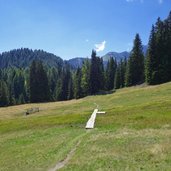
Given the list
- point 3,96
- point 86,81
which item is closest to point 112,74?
point 86,81

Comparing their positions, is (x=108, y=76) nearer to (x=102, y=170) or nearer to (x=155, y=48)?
(x=155, y=48)

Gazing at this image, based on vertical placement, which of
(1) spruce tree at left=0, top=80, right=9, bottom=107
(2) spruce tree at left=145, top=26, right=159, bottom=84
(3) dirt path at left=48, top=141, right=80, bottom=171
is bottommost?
(3) dirt path at left=48, top=141, right=80, bottom=171

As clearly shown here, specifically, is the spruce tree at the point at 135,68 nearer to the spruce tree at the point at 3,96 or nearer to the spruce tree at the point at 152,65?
the spruce tree at the point at 152,65

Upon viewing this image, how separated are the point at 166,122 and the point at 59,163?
18.5 metres

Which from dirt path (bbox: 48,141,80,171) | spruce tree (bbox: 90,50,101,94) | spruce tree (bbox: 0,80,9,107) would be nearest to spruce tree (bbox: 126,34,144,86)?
spruce tree (bbox: 90,50,101,94)

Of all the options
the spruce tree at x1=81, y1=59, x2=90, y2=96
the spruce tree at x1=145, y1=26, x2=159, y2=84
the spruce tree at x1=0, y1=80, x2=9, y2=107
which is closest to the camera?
the spruce tree at x1=145, y1=26, x2=159, y2=84

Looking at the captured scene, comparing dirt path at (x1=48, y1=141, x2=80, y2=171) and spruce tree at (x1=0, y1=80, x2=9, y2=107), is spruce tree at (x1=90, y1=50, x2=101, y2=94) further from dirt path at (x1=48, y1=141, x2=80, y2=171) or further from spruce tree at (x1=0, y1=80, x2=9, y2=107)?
dirt path at (x1=48, y1=141, x2=80, y2=171)

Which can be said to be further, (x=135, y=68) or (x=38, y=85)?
(x=38, y=85)

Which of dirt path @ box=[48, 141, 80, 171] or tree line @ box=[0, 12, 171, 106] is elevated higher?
tree line @ box=[0, 12, 171, 106]

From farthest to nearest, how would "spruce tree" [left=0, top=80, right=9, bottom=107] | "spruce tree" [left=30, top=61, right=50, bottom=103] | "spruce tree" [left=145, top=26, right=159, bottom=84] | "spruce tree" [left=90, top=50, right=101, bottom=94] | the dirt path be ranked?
"spruce tree" [left=0, top=80, right=9, bottom=107] → "spruce tree" [left=30, top=61, right=50, bottom=103] → "spruce tree" [left=90, top=50, right=101, bottom=94] → "spruce tree" [left=145, top=26, right=159, bottom=84] → the dirt path

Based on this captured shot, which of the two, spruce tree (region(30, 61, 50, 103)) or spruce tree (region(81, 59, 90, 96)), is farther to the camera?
spruce tree (region(30, 61, 50, 103))

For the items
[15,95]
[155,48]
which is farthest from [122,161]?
[15,95]

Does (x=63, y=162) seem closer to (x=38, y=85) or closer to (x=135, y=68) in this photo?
(x=135, y=68)

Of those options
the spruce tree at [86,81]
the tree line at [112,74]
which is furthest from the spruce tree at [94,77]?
the spruce tree at [86,81]
